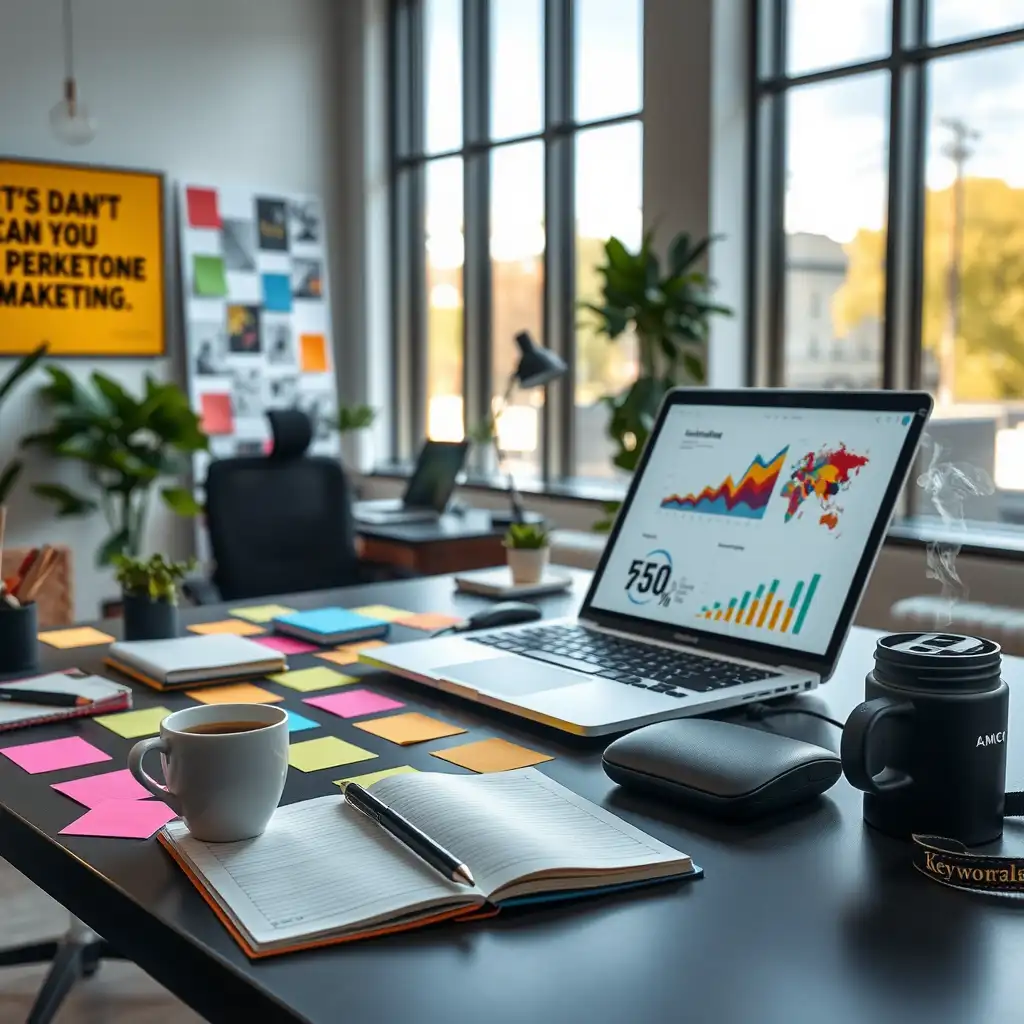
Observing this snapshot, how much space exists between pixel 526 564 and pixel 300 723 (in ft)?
2.85

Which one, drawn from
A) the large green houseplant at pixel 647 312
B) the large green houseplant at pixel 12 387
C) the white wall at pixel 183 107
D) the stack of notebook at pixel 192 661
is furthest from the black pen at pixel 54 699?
the white wall at pixel 183 107

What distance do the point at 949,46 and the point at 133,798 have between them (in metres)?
3.78

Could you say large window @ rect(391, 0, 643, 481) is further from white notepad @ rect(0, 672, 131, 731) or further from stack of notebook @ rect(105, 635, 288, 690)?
white notepad @ rect(0, 672, 131, 731)

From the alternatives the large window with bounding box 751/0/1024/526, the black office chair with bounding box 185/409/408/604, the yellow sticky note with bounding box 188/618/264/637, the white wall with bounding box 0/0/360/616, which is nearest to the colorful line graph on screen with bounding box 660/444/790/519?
the yellow sticky note with bounding box 188/618/264/637

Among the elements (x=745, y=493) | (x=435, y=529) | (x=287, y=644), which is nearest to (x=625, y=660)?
(x=745, y=493)

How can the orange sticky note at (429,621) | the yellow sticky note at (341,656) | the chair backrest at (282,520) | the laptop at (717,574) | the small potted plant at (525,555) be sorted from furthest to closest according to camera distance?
the chair backrest at (282,520), the small potted plant at (525,555), the orange sticky note at (429,621), the yellow sticky note at (341,656), the laptop at (717,574)

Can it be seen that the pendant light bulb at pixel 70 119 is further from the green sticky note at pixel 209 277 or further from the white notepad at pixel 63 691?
the white notepad at pixel 63 691

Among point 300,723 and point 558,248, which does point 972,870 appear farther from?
point 558,248

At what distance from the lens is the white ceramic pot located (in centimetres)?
213

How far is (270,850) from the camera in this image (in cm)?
93

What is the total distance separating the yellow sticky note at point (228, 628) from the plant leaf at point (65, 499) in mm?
3567

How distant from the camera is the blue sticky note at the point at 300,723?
130cm

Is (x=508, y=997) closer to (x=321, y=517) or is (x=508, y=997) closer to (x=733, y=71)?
(x=321, y=517)

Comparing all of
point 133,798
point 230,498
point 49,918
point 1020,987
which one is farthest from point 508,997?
point 230,498
